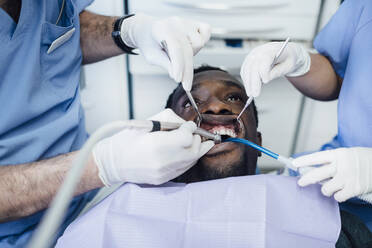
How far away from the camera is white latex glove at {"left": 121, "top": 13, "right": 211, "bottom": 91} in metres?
0.80

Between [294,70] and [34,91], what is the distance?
83cm

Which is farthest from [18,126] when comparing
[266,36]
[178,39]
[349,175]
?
[266,36]

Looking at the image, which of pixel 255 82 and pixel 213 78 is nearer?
pixel 255 82

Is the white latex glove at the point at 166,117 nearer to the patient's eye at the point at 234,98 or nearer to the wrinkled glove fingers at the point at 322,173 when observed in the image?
the patient's eye at the point at 234,98

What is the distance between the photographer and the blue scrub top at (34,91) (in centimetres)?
77

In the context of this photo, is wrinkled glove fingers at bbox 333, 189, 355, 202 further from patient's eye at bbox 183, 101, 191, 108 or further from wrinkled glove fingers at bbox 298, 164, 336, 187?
patient's eye at bbox 183, 101, 191, 108

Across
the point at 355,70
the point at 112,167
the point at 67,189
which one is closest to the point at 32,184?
the point at 112,167

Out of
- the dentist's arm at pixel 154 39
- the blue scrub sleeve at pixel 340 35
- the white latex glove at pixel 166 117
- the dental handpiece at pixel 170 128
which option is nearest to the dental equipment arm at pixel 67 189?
the dental handpiece at pixel 170 128

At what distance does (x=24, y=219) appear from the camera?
2.68 ft

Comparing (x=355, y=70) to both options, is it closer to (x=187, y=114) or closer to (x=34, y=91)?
(x=187, y=114)

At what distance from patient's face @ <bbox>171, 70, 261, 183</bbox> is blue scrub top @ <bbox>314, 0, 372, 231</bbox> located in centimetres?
30

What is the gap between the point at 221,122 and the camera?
92cm

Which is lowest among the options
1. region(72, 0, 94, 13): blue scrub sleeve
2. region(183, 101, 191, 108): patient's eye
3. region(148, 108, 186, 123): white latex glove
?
region(183, 101, 191, 108): patient's eye

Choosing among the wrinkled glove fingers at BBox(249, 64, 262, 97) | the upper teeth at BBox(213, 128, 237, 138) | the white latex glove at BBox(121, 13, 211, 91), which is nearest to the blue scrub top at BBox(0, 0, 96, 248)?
the white latex glove at BBox(121, 13, 211, 91)
